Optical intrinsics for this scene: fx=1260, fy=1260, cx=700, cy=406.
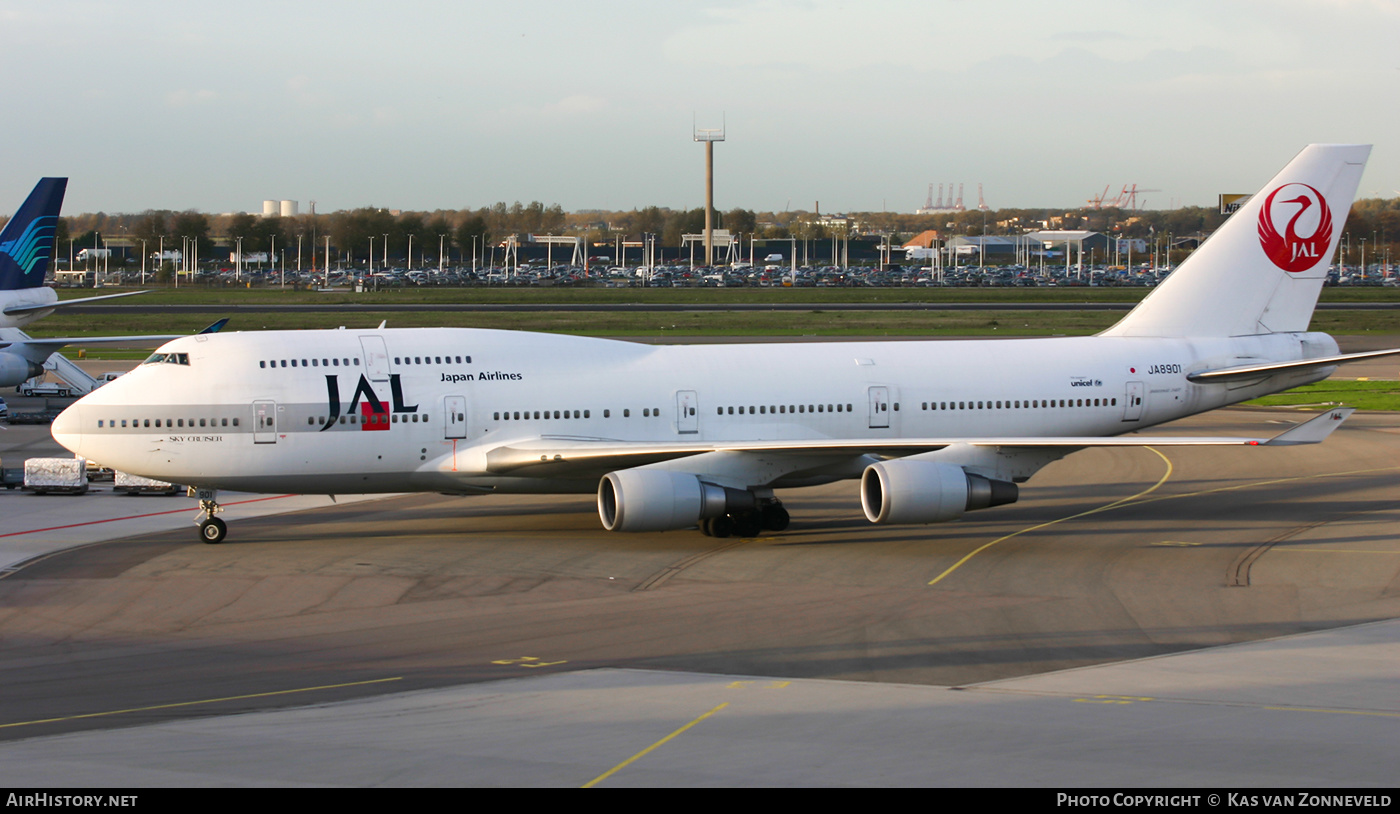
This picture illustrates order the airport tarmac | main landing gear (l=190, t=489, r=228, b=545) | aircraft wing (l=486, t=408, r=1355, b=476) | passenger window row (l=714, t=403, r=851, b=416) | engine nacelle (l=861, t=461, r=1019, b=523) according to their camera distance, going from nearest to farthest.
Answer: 1. the airport tarmac
2. engine nacelle (l=861, t=461, r=1019, b=523)
3. aircraft wing (l=486, t=408, r=1355, b=476)
4. main landing gear (l=190, t=489, r=228, b=545)
5. passenger window row (l=714, t=403, r=851, b=416)

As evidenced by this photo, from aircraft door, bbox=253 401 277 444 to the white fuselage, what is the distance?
0.05m

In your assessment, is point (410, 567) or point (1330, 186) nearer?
point (410, 567)

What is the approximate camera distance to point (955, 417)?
30781 mm

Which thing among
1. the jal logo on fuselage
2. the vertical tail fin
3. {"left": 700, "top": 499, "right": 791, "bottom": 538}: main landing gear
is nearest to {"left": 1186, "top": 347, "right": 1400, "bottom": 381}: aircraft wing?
the vertical tail fin

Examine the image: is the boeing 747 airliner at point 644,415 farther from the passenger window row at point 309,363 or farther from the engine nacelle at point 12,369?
the engine nacelle at point 12,369

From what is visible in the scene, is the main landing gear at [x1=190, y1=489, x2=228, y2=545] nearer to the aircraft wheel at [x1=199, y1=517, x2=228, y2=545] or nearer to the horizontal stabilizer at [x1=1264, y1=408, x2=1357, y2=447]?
the aircraft wheel at [x1=199, y1=517, x2=228, y2=545]

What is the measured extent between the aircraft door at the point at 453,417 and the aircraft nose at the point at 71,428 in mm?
7550

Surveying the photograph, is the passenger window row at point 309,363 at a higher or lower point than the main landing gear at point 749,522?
higher

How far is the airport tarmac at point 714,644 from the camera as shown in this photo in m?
11.8

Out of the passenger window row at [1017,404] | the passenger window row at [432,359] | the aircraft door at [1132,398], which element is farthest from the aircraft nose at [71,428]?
the aircraft door at [1132,398]

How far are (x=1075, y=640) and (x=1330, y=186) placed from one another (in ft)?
66.5

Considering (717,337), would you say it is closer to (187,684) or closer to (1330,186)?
(1330,186)

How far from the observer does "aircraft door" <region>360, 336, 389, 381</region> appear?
91.3 ft
